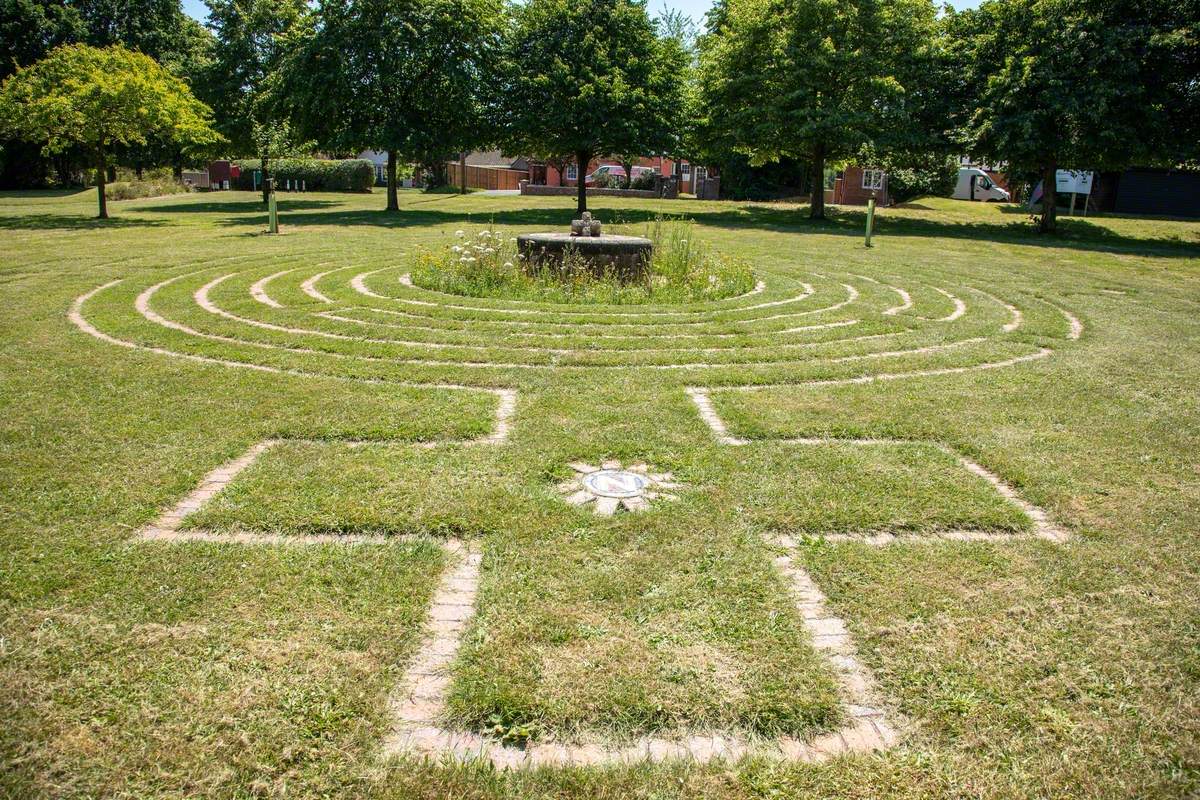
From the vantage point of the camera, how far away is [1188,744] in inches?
101

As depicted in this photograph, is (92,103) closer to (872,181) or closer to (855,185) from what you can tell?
(855,185)

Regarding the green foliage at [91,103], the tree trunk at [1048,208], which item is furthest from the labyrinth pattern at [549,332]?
the tree trunk at [1048,208]

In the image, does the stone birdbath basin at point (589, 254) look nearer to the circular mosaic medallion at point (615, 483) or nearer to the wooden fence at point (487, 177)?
the circular mosaic medallion at point (615, 483)

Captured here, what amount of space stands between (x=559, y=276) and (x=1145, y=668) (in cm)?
920

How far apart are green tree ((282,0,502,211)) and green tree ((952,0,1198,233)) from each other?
16.1m

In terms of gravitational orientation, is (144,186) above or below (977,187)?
below

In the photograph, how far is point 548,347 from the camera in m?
7.88

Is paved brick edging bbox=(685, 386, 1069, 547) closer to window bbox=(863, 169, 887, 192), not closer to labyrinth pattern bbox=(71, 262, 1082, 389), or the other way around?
labyrinth pattern bbox=(71, 262, 1082, 389)

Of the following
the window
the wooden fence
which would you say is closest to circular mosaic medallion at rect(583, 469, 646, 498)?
the window

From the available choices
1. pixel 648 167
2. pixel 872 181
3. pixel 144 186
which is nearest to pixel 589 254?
pixel 144 186

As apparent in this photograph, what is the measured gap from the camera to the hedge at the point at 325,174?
4384cm

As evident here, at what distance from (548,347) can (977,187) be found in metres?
44.1

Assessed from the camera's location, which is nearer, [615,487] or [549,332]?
[615,487]

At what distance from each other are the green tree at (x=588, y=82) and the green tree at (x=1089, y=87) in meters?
10.2
